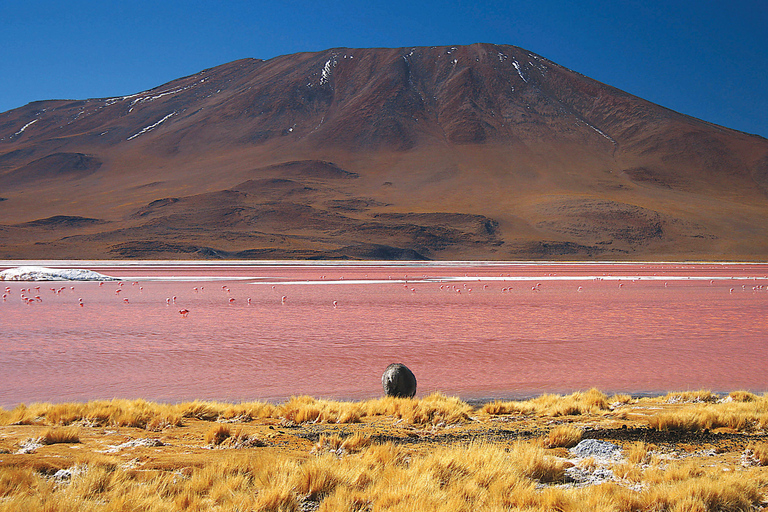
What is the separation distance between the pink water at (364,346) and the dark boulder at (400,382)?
2.70 feet

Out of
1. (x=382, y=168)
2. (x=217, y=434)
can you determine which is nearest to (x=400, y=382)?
(x=217, y=434)

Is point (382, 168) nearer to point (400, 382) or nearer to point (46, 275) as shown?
point (46, 275)

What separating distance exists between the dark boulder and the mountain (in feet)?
246

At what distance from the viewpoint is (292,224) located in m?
102

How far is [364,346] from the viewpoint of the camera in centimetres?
1378

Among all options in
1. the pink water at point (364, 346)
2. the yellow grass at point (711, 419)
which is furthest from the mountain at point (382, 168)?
the yellow grass at point (711, 419)

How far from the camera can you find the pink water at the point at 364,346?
33.3 feet

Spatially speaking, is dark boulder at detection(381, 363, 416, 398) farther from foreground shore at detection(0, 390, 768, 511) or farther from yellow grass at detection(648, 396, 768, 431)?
yellow grass at detection(648, 396, 768, 431)

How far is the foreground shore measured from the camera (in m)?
4.68

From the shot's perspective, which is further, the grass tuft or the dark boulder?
the dark boulder

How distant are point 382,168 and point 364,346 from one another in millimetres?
119020

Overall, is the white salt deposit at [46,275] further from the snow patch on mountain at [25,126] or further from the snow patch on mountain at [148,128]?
the snow patch on mountain at [25,126]

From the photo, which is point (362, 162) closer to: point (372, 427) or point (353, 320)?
point (353, 320)

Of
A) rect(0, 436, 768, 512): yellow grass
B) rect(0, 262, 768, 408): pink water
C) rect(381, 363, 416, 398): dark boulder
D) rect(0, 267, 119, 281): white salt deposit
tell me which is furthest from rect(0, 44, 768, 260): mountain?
rect(0, 436, 768, 512): yellow grass
